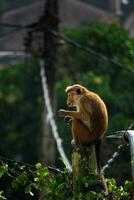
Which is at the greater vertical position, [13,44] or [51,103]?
[51,103]

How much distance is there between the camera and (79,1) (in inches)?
2058

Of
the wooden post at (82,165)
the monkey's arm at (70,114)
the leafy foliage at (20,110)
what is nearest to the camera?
the wooden post at (82,165)

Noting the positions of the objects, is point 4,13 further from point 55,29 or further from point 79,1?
point 55,29

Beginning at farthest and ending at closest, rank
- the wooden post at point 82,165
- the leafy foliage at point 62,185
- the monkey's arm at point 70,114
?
the monkey's arm at point 70,114 → the wooden post at point 82,165 → the leafy foliage at point 62,185

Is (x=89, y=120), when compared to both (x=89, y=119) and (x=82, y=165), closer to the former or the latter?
(x=89, y=119)

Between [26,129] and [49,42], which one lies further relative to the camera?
[26,129]

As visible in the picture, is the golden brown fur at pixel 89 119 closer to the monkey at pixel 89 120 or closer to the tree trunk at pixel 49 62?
the monkey at pixel 89 120

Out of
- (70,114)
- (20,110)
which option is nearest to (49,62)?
(70,114)

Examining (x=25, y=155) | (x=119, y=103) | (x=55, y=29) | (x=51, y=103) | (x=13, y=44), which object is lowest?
(x=13, y=44)

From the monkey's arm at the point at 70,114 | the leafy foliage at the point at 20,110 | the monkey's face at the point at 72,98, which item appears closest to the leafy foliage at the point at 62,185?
the monkey's arm at the point at 70,114

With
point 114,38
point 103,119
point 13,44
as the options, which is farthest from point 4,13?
point 103,119

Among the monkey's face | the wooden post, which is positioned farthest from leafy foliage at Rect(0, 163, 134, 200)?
the monkey's face

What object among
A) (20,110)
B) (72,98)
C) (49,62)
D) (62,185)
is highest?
(62,185)

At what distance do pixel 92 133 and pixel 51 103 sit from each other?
8.00 meters
